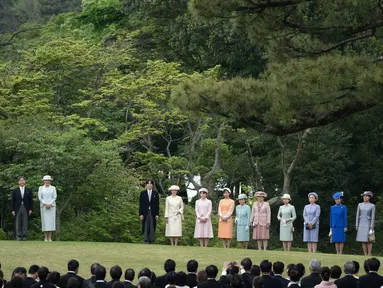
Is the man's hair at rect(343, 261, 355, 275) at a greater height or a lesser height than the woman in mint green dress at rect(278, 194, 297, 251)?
lesser

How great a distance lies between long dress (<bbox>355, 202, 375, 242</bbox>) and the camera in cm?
2352

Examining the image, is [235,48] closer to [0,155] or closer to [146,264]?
[0,155]

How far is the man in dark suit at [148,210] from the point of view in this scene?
25.0 m

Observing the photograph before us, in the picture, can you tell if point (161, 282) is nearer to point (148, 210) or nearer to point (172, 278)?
point (172, 278)

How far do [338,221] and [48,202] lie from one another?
7341mm

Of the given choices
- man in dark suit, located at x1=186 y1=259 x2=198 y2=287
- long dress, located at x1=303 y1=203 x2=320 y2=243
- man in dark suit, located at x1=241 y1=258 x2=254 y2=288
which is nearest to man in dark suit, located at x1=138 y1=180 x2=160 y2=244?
long dress, located at x1=303 y1=203 x2=320 y2=243

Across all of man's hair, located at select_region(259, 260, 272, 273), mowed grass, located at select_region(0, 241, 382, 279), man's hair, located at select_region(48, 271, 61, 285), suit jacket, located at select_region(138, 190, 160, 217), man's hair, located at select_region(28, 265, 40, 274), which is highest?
suit jacket, located at select_region(138, 190, 160, 217)

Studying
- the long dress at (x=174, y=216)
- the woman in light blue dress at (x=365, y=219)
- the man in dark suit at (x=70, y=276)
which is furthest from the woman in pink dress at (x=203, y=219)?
the man in dark suit at (x=70, y=276)

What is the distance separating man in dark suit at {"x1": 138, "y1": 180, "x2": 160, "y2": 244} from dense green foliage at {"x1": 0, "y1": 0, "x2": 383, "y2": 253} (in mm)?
2401

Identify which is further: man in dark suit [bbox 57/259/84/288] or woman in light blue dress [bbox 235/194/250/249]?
woman in light blue dress [bbox 235/194/250/249]

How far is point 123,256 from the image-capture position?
20.9m

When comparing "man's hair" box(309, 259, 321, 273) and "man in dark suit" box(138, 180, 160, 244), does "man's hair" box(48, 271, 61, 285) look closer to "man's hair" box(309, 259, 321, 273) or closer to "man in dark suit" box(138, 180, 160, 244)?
"man's hair" box(309, 259, 321, 273)

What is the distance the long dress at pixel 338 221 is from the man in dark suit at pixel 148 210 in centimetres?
458

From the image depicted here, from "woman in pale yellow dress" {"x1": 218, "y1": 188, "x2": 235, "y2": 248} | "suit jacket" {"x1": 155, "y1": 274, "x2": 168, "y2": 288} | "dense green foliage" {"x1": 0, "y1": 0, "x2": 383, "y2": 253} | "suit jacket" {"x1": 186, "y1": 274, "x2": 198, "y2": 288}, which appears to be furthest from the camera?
"woman in pale yellow dress" {"x1": 218, "y1": 188, "x2": 235, "y2": 248}
